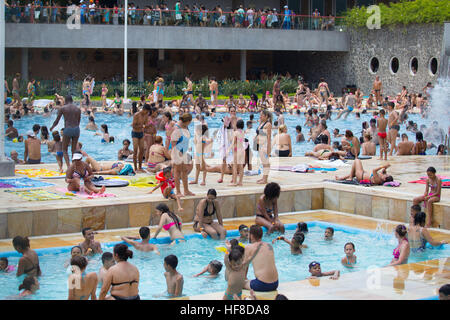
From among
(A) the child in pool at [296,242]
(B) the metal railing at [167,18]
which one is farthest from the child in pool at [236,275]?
(B) the metal railing at [167,18]

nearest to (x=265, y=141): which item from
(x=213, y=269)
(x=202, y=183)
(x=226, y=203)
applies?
(x=202, y=183)

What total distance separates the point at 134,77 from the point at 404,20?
1432cm

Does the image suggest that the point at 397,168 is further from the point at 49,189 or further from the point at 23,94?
the point at 23,94

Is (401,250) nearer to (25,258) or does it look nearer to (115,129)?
(25,258)

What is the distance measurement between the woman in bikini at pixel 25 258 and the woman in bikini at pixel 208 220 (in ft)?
9.89

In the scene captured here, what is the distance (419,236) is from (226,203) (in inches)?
129

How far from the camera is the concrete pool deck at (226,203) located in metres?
10.5

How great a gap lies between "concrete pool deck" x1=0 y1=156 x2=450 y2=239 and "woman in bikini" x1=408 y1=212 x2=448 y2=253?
110 centimetres

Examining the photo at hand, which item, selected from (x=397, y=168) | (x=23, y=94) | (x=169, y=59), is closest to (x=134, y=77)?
(x=169, y=59)

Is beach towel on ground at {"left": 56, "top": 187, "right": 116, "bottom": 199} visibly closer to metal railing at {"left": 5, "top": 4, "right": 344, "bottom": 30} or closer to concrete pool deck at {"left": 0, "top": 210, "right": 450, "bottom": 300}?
concrete pool deck at {"left": 0, "top": 210, "right": 450, "bottom": 300}

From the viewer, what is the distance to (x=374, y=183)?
1291 cm

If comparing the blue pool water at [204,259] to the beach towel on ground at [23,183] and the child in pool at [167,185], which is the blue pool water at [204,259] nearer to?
the child in pool at [167,185]

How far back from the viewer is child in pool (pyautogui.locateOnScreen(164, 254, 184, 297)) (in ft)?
26.5

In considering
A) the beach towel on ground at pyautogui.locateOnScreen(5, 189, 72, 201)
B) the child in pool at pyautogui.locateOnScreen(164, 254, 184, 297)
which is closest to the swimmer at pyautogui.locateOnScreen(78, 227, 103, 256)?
the child in pool at pyautogui.locateOnScreen(164, 254, 184, 297)
